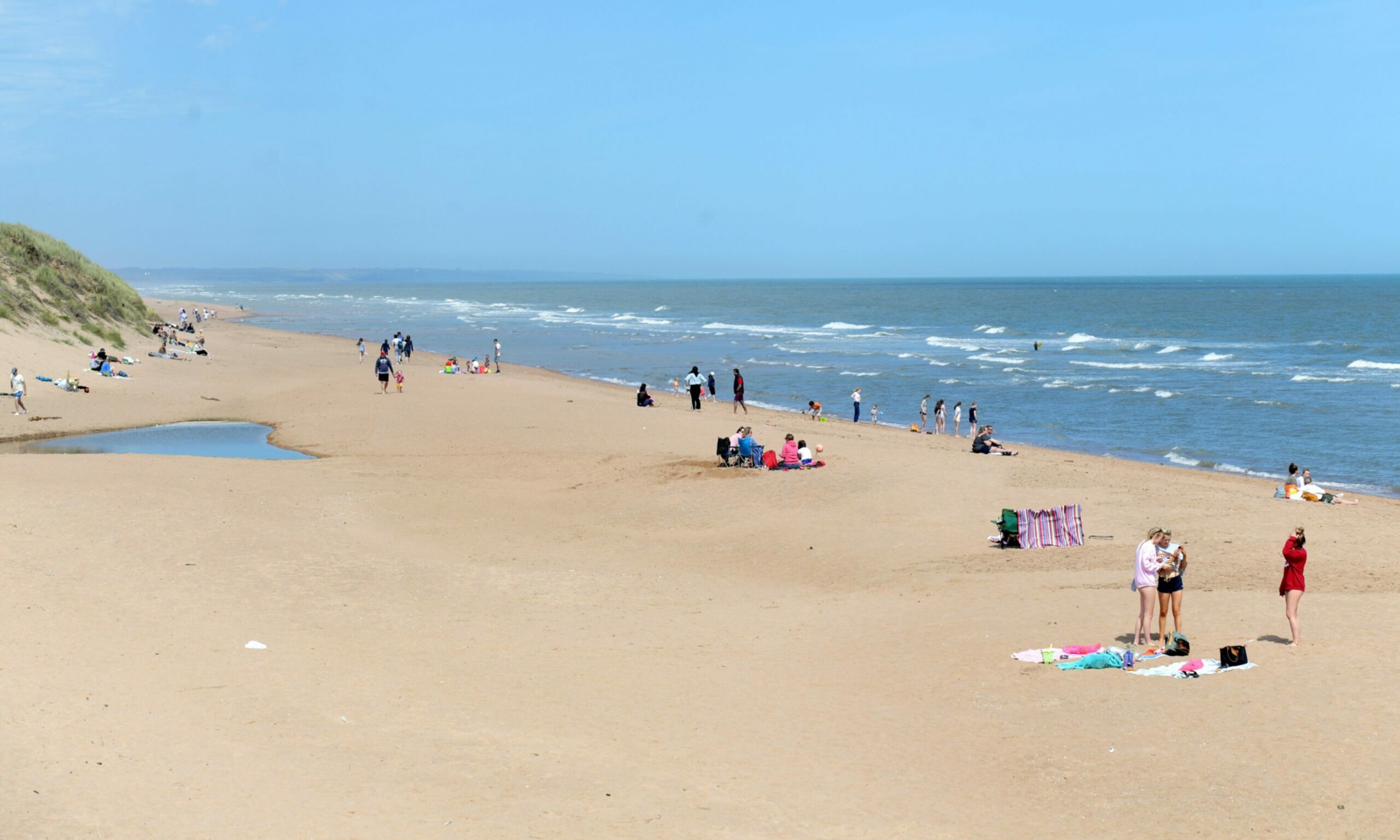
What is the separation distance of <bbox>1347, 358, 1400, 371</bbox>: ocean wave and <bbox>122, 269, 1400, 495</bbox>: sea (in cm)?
28

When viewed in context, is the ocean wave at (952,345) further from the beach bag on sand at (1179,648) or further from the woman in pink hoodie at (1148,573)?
the beach bag on sand at (1179,648)

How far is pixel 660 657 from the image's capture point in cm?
1234

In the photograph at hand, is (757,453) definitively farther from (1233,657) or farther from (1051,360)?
(1051,360)

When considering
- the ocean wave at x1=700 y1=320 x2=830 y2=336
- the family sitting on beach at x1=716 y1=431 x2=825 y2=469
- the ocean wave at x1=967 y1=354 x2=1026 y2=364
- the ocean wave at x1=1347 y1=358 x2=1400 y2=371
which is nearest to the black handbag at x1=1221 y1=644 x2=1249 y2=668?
the family sitting on beach at x1=716 y1=431 x2=825 y2=469

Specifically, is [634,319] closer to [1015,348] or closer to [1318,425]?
[1015,348]

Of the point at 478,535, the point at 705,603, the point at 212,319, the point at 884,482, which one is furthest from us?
the point at 212,319

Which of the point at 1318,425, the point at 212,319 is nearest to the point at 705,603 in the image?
the point at 1318,425

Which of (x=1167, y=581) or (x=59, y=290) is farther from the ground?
(x=59, y=290)

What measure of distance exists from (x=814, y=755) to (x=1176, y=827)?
2.84 metres

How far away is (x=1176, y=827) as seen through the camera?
8.09 m

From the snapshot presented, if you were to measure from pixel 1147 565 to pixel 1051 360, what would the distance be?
52908 millimetres

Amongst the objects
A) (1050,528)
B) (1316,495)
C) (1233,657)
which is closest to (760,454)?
(1050,528)

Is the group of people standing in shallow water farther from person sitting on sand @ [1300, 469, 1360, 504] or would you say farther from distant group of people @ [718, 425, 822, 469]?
distant group of people @ [718, 425, 822, 469]

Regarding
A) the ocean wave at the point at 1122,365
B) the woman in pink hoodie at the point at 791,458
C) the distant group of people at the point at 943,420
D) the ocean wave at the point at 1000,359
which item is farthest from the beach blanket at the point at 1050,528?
the ocean wave at the point at 1000,359
